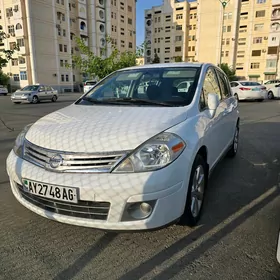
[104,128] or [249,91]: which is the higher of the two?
[104,128]

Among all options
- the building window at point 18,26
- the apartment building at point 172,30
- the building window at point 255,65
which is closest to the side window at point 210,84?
the building window at point 18,26

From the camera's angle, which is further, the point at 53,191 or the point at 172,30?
the point at 172,30

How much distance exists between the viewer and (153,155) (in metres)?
2.11

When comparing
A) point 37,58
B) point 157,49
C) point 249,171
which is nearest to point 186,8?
point 157,49

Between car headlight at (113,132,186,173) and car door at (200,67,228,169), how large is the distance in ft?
2.27

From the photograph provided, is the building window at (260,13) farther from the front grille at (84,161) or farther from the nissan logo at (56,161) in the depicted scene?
the nissan logo at (56,161)

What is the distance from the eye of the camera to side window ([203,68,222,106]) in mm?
3195

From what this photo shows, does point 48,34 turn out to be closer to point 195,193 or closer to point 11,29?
point 11,29

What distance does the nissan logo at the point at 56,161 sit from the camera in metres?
2.16

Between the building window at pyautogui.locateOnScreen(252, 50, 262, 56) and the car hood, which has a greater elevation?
the building window at pyautogui.locateOnScreen(252, 50, 262, 56)

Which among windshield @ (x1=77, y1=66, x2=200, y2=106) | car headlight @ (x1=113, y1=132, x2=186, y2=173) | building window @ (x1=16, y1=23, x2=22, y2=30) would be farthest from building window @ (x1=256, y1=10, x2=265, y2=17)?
car headlight @ (x1=113, y1=132, x2=186, y2=173)

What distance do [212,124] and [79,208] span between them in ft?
5.81

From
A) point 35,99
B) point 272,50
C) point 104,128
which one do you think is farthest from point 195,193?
point 272,50

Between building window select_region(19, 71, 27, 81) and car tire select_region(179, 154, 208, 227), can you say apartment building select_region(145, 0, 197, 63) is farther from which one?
car tire select_region(179, 154, 208, 227)
